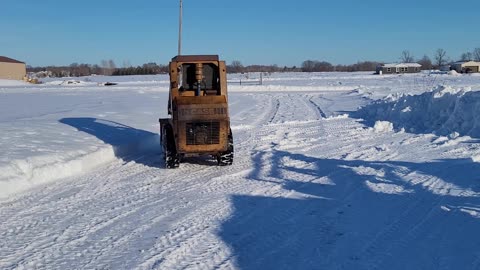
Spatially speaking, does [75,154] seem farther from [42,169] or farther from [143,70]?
[143,70]

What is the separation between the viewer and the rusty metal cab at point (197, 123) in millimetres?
12023

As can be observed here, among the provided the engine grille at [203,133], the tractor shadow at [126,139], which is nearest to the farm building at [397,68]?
the tractor shadow at [126,139]

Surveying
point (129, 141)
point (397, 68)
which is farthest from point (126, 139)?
point (397, 68)

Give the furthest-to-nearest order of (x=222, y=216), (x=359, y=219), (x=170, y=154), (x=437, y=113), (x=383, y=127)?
(x=437, y=113) < (x=383, y=127) < (x=170, y=154) < (x=222, y=216) < (x=359, y=219)

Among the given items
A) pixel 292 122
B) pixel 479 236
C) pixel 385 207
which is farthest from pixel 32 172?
pixel 292 122

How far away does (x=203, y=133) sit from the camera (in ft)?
39.9

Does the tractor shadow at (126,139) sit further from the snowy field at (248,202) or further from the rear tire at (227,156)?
the rear tire at (227,156)

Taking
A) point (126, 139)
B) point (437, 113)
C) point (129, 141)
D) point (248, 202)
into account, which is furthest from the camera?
point (437, 113)

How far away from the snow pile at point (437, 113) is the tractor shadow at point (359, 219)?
19.2 feet

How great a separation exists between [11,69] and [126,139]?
105 meters

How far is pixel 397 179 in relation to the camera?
1034cm

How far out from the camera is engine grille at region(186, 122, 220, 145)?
12094 mm

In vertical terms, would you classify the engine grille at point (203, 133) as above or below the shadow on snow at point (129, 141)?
above

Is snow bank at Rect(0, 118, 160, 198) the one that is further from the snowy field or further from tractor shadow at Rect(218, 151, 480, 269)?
tractor shadow at Rect(218, 151, 480, 269)
